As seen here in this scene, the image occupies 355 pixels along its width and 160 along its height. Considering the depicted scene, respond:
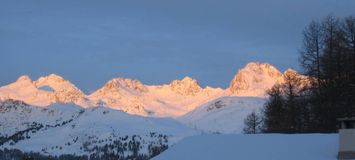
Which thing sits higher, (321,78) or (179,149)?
(321,78)

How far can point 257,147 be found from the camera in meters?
35.2

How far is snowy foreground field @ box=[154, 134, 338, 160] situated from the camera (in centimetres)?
3272

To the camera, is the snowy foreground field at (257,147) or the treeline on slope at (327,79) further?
the treeline on slope at (327,79)

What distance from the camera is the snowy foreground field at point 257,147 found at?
32719 millimetres

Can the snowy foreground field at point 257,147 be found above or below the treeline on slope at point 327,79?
below

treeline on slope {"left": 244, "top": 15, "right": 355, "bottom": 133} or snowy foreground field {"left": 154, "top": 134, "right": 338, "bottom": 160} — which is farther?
treeline on slope {"left": 244, "top": 15, "right": 355, "bottom": 133}

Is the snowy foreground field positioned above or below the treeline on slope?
below

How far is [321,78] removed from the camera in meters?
48.9

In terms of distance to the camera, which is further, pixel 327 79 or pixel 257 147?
pixel 327 79

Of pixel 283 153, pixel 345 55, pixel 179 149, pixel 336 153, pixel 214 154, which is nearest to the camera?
pixel 336 153

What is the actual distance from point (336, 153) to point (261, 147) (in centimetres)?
473

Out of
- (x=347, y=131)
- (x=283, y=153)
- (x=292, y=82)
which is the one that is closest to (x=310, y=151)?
(x=283, y=153)

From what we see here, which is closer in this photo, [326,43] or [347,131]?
[347,131]

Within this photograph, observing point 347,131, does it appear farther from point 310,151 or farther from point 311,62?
point 311,62
